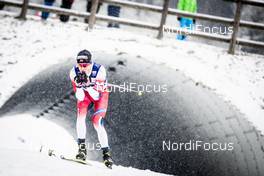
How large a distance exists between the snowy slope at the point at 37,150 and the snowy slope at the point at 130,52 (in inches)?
69.3

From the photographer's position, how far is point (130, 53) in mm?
8422

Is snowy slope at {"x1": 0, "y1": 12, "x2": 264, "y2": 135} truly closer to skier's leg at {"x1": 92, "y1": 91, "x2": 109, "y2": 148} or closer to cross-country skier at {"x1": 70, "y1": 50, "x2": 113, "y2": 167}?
cross-country skier at {"x1": 70, "y1": 50, "x2": 113, "y2": 167}

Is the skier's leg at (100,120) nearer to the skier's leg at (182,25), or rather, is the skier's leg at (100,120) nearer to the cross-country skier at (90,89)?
the cross-country skier at (90,89)

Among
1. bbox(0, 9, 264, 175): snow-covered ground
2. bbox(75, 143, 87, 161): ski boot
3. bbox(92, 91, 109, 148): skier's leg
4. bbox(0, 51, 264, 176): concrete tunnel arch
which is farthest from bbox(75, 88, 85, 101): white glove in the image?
bbox(0, 9, 264, 175): snow-covered ground

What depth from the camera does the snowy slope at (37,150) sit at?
3.77 m

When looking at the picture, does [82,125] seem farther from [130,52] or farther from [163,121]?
[130,52]

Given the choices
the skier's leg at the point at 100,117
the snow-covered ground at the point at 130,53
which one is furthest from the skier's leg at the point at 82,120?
the snow-covered ground at the point at 130,53

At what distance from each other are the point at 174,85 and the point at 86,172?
13.2 feet

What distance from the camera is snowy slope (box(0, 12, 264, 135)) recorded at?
26.8 feet

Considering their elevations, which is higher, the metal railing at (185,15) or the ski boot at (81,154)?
the metal railing at (185,15)

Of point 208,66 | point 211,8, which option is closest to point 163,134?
point 208,66

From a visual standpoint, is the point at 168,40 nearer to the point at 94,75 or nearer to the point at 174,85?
the point at 174,85

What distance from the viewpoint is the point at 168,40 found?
32.4ft

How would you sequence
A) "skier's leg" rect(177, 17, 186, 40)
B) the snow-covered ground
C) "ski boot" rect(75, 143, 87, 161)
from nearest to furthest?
"ski boot" rect(75, 143, 87, 161) → the snow-covered ground → "skier's leg" rect(177, 17, 186, 40)
